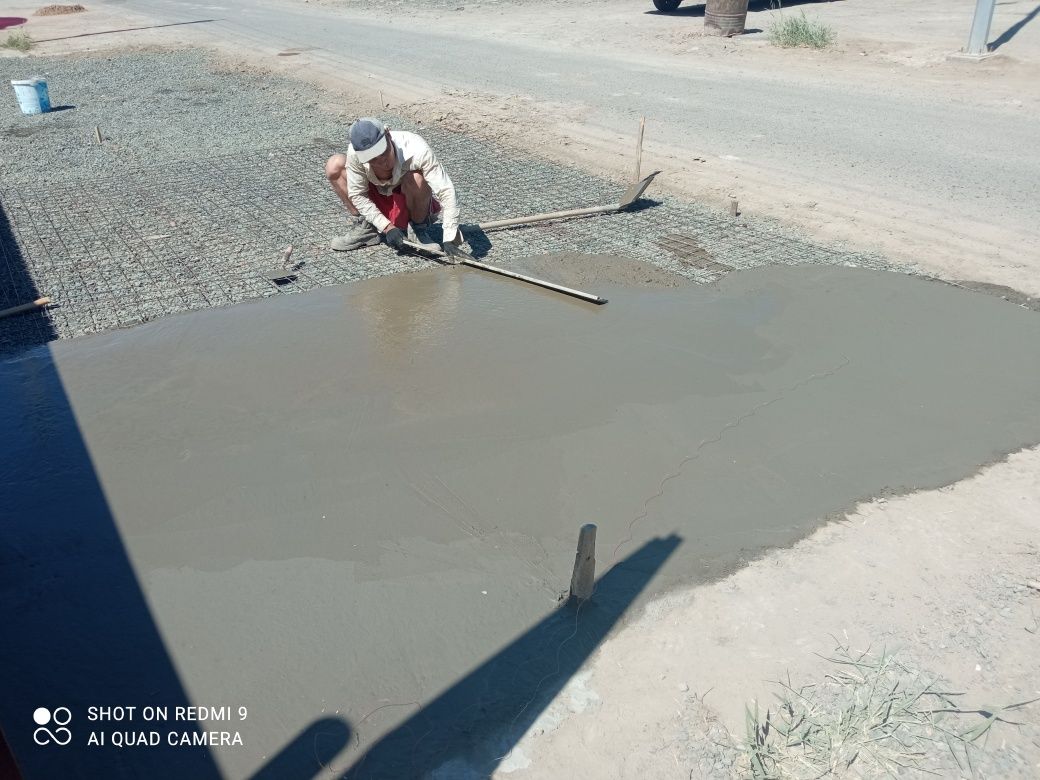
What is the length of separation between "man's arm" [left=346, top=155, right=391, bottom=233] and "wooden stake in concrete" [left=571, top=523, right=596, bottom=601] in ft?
10.4

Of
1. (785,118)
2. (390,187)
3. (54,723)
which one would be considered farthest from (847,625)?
(785,118)

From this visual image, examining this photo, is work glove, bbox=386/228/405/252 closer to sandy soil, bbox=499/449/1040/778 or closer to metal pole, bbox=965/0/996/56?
sandy soil, bbox=499/449/1040/778

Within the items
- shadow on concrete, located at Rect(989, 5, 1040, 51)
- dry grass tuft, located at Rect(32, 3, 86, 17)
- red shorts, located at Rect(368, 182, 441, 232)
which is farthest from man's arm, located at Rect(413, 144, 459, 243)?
dry grass tuft, located at Rect(32, 3, 86, 17)

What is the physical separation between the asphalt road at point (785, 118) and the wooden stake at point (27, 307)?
520 cm

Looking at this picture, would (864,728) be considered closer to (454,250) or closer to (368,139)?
(454,250)

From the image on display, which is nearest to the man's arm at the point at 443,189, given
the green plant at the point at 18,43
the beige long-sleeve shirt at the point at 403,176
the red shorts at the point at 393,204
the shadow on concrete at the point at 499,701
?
the beige long-sleeve shirt at the point at 403,176

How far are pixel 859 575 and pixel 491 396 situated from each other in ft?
5.92

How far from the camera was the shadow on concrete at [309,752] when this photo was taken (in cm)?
221

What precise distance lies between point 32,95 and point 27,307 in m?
6.73

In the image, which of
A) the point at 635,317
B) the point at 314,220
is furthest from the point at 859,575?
the point at 314,220

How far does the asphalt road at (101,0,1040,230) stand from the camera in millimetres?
6633

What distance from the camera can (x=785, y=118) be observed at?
8.89 m

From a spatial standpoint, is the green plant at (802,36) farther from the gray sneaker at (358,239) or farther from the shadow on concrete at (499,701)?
the shadow on concrete at (499,701)

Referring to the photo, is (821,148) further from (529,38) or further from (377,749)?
(529,38)
